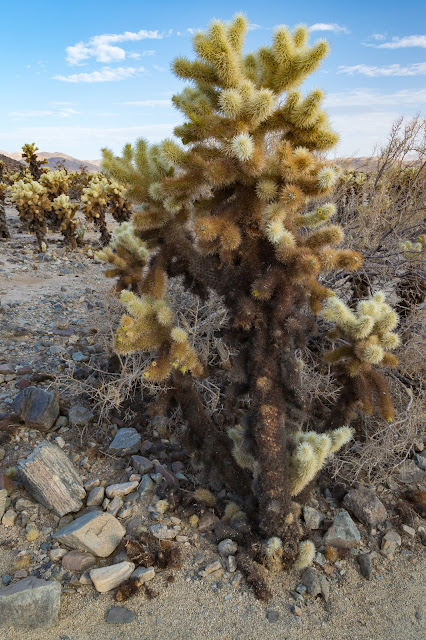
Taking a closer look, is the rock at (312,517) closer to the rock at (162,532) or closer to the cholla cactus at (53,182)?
the rock at (162,532)

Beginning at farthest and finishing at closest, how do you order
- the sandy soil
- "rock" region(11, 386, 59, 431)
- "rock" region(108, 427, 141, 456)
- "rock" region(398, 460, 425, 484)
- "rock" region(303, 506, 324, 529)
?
"rock" region(11, 386, 59, 431) → "rock" region(108, 427, 141, 456) → "rock" region(398, 460, 425, 484) → "rock" region(303, 506, 324, 529) → the sandy soil

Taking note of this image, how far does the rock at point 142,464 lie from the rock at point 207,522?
2.27 feet

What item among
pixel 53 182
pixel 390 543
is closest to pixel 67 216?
pixel 53 182

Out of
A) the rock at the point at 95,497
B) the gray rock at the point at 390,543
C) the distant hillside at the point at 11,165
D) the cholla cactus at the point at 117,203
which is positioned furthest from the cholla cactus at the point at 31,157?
the gray rock at the point at 390,543

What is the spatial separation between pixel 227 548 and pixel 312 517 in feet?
2.17

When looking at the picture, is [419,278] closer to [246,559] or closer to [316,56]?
[316,56]

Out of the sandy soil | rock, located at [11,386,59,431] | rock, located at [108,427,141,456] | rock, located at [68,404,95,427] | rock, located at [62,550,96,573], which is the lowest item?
the sandy soil

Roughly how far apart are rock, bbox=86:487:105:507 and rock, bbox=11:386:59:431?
2.90 feet

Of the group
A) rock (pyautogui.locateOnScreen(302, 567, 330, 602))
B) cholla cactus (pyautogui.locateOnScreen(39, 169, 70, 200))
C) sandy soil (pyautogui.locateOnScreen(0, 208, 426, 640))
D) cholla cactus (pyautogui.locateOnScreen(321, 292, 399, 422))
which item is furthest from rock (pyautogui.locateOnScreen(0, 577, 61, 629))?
cholla cactus (pyautogui.locateOnScreen(39, 169, 70, 200))

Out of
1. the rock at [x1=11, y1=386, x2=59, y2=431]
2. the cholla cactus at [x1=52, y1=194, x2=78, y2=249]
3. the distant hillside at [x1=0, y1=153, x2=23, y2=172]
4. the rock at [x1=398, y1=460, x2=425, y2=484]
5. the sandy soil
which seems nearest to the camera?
the sandy soil

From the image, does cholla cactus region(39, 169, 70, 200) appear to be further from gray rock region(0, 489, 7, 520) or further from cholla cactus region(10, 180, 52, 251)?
gray rock region(0, 489, 7, 520)

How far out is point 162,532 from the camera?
320cm

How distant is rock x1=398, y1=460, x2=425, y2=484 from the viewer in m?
3.82

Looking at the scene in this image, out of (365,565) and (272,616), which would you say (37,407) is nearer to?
(272,616)
